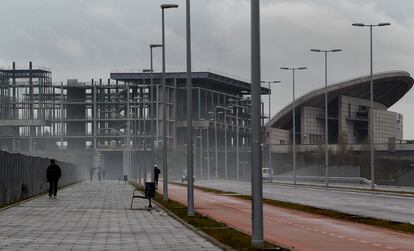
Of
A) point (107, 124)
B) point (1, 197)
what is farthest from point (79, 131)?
point (1, 197)

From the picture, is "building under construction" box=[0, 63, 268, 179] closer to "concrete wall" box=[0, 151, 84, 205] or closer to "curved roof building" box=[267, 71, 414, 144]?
"curved roof building" box=[267, 71, 414, 144]

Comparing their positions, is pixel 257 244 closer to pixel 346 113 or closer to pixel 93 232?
pixel 93 232

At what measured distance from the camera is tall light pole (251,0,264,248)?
16.7 m

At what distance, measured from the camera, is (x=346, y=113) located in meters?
181

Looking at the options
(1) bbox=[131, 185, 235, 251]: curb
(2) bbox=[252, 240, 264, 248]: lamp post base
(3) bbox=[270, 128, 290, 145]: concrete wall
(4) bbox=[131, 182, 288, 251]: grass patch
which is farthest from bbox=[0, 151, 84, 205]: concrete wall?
(3) bbox=[270, 128, 290, 145]: concrete wall

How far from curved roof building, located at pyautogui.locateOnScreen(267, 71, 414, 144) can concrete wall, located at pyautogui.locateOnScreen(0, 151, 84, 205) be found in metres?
129

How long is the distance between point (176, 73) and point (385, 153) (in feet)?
Answer: 184

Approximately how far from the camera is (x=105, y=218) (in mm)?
28312

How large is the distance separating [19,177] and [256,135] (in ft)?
Result: 85.2

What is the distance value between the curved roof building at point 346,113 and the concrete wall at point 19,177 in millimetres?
129417

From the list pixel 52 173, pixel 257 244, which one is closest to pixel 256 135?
pixel 257 244

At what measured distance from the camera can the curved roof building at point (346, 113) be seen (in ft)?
590

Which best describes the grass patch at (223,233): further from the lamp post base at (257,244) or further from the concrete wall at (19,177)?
the concrete wall at (19,177)

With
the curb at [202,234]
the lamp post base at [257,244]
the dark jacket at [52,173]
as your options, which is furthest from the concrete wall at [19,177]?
the lamp post base at [257,244]
